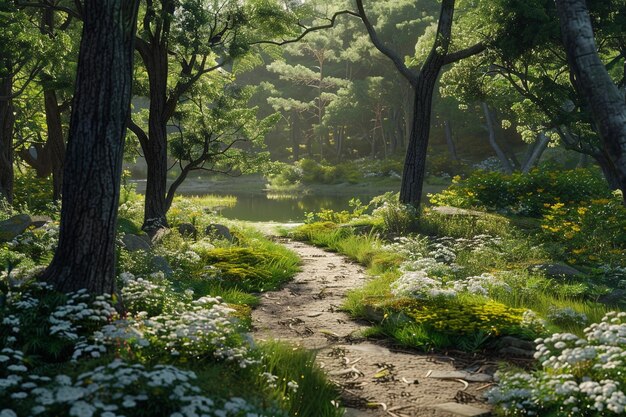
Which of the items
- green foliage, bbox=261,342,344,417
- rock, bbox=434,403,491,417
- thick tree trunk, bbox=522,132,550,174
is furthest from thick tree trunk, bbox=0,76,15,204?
thick tree trunk, bbox=522,132,550,174

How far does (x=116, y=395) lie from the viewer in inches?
123

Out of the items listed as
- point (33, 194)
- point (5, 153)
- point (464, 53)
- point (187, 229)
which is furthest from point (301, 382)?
point (33, 194)

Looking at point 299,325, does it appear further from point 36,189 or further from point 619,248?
point 36,189

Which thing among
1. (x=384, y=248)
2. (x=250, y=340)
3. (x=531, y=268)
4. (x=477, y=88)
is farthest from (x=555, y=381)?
(x=477, y=88)

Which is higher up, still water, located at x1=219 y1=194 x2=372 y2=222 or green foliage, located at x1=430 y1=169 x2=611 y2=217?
green foliage, located at x1=430 y1=169 x2=611 y2=217

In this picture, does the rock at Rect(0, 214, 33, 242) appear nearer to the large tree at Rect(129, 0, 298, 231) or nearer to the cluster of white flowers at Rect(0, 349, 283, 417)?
the large tree at Rect(129, 0, 298, 231)

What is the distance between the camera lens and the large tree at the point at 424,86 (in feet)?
44.4

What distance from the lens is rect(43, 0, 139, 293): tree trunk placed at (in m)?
5.27

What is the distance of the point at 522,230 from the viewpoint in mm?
12555

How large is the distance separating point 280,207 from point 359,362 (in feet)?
72.9

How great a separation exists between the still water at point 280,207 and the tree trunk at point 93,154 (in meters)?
17.2

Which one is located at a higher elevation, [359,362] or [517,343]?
[517,343]

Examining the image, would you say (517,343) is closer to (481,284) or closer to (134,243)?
(481,284)

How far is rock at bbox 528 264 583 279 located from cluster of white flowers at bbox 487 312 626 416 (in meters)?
4.44
